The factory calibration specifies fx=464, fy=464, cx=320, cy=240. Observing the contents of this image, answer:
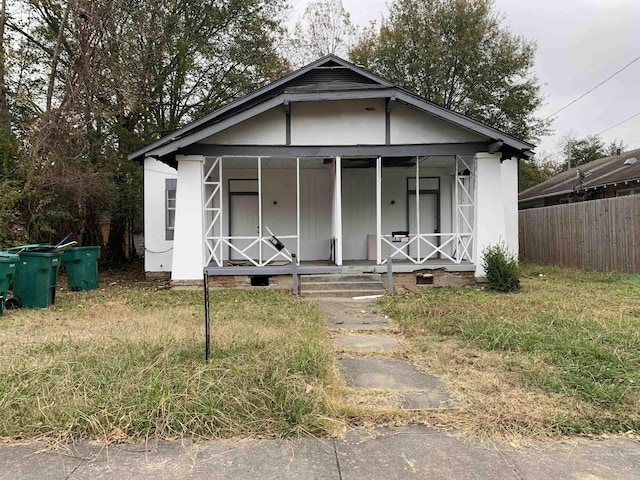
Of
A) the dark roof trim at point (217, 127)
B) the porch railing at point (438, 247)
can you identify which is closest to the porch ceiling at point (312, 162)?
the dark roof trim at point (217, 127)

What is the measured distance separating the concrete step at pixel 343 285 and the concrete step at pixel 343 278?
0.37 ft

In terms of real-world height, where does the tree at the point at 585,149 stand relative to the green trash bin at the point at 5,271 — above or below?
above

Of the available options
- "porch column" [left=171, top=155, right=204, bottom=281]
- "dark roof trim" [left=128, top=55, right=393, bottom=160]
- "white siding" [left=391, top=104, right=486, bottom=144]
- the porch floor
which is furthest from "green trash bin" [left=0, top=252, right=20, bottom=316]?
"white siding" [left=391, top=104, right=486, bottom=144]

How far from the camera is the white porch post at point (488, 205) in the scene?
10.4 m

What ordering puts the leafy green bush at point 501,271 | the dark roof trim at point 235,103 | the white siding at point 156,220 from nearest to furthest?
the leafy green bush at point 501,271 → the dark roof trim at point 235,103 → the white siding at point 156,220

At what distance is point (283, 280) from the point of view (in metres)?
10.4

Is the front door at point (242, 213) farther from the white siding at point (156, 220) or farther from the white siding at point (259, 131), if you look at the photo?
the white siding at point (259, 131)

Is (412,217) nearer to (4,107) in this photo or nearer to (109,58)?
(109,58)

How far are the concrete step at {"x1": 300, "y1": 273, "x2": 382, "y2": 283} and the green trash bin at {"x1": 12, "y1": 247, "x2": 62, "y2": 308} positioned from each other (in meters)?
4.88

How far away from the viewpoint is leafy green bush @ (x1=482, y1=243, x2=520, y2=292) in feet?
30.8

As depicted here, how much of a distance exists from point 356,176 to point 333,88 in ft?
11.1

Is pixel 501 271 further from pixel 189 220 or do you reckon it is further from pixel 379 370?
pixel 189 220

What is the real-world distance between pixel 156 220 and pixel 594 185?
16.4 metres

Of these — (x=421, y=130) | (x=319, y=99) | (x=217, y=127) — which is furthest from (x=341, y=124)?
(x=217, y=127)
